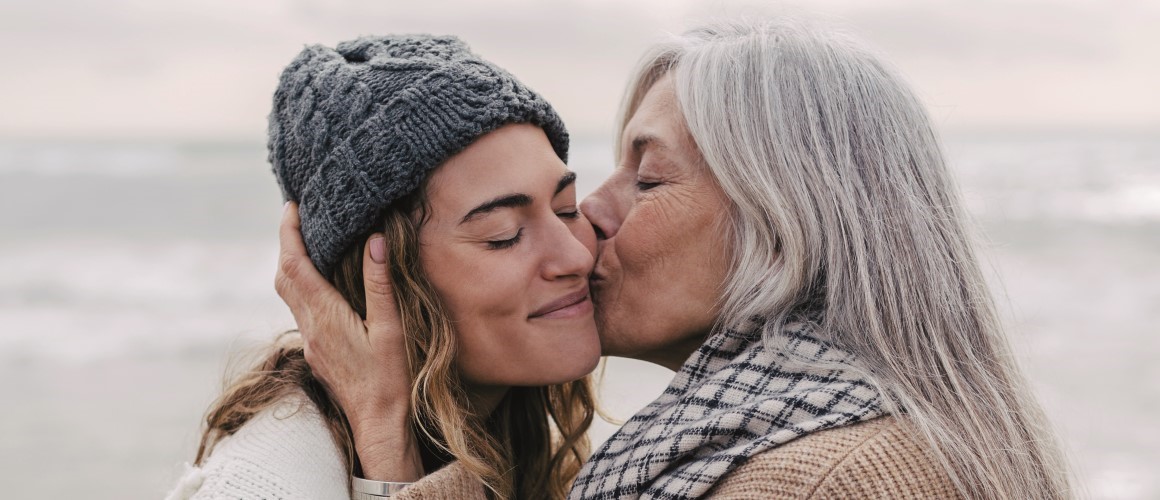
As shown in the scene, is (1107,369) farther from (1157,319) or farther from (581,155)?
(581,155)

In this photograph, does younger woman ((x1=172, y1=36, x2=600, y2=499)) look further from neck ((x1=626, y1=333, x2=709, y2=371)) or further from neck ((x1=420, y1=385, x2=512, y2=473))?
neck ((x1=626, y1=333, x2=709, y2=371))

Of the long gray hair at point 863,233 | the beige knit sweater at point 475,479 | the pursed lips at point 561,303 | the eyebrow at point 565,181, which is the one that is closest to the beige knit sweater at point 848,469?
the beige knit sweater at point 475,479

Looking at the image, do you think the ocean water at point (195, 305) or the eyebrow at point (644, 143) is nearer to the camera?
the eyebrow at point (644, 143)

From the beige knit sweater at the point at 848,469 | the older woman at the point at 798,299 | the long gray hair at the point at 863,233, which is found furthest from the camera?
the long gray hair at the point at 863,233

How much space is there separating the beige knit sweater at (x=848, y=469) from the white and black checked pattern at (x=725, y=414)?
3cm

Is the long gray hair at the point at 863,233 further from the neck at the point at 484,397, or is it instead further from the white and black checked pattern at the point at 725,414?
the neck at the point at 484,397

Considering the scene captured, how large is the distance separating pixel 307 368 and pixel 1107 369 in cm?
770

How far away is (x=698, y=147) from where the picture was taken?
2711 millimetres

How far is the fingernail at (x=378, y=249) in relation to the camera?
267cm

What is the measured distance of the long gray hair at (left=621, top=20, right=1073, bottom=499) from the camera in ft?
7.60

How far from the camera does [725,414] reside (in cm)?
225

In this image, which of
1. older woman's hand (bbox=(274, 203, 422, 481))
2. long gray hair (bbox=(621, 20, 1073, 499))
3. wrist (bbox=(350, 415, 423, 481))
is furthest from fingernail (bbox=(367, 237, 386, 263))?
long gray hair (bbox=(621, 20, 1073, 499))

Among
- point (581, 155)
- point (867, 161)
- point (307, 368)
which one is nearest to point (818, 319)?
point (867, 161)

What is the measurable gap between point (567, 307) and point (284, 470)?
34.3 inches
